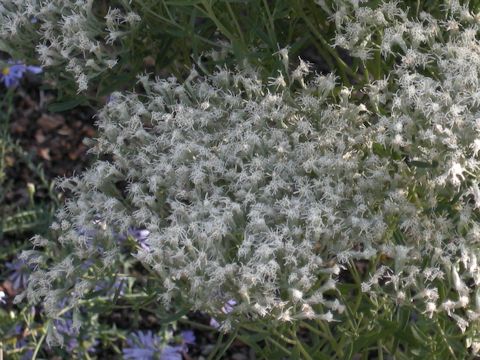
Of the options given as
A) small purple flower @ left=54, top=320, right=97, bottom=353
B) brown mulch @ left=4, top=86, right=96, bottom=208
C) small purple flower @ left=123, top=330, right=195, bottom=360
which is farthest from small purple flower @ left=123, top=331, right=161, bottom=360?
brown mulch @ left=4, top=86, right=96, bottom=208

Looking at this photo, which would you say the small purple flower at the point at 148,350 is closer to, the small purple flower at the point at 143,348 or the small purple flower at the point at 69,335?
the small purple flower at the point at 143,348

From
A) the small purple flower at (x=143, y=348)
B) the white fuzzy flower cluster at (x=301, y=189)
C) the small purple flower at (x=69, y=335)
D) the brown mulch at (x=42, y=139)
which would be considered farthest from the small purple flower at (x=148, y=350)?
the brown mulch at (x=42, y=139)

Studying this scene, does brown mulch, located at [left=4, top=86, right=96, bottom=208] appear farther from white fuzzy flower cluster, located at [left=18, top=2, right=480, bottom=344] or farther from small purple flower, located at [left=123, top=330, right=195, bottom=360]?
white fuzzy flower cluster, located at [left=18, top=2, right=480, bottom=344]

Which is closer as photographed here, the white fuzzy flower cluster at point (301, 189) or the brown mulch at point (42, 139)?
the white fuzzy flower cluster at point (301, 189)

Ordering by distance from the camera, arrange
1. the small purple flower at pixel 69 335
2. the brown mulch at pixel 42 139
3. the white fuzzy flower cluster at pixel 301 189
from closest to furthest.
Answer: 1. the white fuzzy flower cluster at pixel 301 189
2. the small purple flower at pixel 69 335
3. the brown mulch at pixel 42 139

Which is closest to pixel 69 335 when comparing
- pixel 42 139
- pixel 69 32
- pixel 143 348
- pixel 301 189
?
pixel 143 348

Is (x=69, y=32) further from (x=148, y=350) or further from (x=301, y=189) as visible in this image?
(x=148, y=350)
